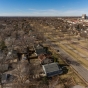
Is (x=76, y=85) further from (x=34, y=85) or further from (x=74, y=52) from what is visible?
(x=74, y=52)

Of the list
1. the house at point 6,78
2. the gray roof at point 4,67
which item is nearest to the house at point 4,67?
the gray roof at point 4,67

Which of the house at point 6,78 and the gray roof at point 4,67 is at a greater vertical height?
the gray roof at point 4,67

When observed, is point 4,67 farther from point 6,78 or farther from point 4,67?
point 6,78

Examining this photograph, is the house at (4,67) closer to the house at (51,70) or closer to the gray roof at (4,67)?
the gray roof at (4,67)

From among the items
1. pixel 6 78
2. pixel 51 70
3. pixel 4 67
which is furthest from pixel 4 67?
pixel 51 70

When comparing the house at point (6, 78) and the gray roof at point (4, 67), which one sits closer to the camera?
the house at point (6, 78)

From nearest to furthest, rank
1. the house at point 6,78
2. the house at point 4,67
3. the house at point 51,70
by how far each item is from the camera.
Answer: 1. the house at point 6,78
2. the house at point 51,70
3. the house at point 4,67

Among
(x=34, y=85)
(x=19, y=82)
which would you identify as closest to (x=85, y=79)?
(x=34, y=85)

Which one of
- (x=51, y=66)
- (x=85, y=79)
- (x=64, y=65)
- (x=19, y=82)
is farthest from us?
(x=64, y=65)

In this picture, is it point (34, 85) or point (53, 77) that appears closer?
point (34, 85)

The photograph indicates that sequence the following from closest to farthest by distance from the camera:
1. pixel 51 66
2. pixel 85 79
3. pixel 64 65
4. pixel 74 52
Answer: pixel 85 79
pixel 51 66
pixel 64 65
pixel 74 52

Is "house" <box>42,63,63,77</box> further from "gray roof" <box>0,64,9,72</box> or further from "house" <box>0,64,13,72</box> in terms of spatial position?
"gray roof" <box>0,64,9,72</box>
